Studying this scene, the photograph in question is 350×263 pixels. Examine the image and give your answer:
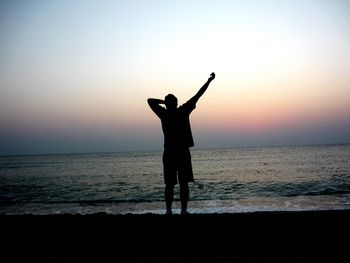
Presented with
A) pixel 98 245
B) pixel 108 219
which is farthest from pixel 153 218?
pixel 98 245

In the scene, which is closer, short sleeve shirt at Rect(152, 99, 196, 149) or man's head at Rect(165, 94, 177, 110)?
short sleeve shirt at Rect(152, 99, 196, 149)

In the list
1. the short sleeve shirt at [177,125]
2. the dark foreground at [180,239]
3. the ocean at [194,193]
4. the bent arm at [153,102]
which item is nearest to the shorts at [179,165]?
the short sleeve shirt at [177,125]

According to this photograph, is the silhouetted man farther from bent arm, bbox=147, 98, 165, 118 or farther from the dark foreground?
the dark foreground

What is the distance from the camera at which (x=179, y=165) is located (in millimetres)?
6039

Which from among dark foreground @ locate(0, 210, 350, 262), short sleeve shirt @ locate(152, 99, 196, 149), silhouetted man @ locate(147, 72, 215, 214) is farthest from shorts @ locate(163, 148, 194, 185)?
dark foreground @ locate(0, 210, 350, 262)

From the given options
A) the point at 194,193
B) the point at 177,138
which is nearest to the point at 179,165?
the point at 177,138

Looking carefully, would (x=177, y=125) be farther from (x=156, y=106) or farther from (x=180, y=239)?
(x=180, y=239)

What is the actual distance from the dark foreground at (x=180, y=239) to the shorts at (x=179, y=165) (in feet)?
2.47

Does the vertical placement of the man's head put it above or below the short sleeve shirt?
above

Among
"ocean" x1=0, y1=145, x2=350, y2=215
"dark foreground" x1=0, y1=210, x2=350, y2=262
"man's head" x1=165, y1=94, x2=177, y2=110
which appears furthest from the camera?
"ocean" x1=0, y1=145, x2=350, y2=215

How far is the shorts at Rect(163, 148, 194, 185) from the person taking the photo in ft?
19.7

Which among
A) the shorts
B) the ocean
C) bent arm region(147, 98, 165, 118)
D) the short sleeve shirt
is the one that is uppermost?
bent arm region(147, 98, 165, 118)

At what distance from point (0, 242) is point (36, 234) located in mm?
587

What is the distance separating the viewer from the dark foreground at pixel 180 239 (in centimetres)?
365
